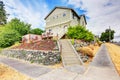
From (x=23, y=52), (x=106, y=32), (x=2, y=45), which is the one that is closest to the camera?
(x=23, y=52)

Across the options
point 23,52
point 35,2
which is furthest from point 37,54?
point 35,2

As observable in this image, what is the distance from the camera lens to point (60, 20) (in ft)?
74.0

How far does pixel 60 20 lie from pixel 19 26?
1167 centimetres

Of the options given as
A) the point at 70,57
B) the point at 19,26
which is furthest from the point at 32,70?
the point at 19,26

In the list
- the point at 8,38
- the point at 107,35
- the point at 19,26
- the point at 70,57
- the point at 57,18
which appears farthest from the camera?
the point at 107,35

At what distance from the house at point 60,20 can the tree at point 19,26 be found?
21.5ft

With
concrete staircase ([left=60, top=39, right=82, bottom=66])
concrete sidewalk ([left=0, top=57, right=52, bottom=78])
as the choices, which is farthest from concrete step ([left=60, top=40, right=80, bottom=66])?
concrete sidewalk ([left=0, top=57, right=52, bottom=78])

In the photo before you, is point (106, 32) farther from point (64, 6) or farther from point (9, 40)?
point (9, 40)

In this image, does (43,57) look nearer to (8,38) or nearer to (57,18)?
(57,18)

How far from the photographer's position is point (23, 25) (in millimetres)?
28125

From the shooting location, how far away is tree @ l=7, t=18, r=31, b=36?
87.5ft

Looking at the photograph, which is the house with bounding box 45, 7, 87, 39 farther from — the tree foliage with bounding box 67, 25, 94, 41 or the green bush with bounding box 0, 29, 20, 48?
the green bush with bounding box 0, 29, 20, 48

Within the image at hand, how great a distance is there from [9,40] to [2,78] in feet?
56.0

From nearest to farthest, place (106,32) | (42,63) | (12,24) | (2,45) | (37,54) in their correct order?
1. (42,63)
2. (37,54)
3. (2,45)
4. (12,24)
5. (106,32)
